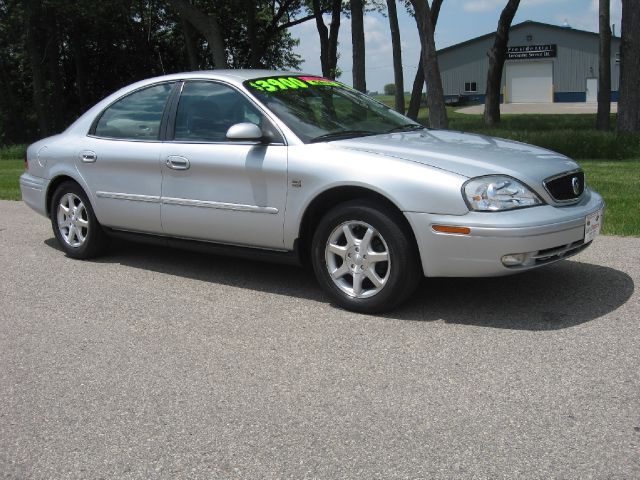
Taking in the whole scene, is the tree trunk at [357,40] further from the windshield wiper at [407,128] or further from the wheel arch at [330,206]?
the wheel arch at [330,206]

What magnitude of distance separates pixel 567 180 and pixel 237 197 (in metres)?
2.25

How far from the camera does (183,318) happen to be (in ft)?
16.8

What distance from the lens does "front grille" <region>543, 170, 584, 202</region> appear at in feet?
15.9

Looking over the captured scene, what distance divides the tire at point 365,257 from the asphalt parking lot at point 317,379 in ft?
0.50

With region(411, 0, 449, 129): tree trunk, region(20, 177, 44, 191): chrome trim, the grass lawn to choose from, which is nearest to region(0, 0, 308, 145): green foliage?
region(411, 0, 449, 129): tree trunk

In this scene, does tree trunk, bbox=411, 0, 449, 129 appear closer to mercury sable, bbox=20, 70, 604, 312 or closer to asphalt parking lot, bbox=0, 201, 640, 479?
mercury sable, bbox=20, 70, 604, 312

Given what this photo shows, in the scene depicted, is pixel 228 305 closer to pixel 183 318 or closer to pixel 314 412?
pixel 183 318

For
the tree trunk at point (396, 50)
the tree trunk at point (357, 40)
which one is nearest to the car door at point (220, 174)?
the tree trunk at point (357, 40)

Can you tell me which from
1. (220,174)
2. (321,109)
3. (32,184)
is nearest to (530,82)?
(32,184)

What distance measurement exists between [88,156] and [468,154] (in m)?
3.36

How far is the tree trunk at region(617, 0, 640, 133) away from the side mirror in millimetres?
14302

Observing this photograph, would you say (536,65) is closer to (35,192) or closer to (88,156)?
(35,192)

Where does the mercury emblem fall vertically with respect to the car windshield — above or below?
below

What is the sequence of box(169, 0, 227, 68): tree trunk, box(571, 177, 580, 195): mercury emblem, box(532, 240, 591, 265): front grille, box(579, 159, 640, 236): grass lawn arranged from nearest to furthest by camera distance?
box(532, 240, 591, 265): front grille → box(571, 177, 580, 195): mercury emblem → box(579, 159, 640, 236): grass lawn → box(169, 0, 227, 68): tree trunk
